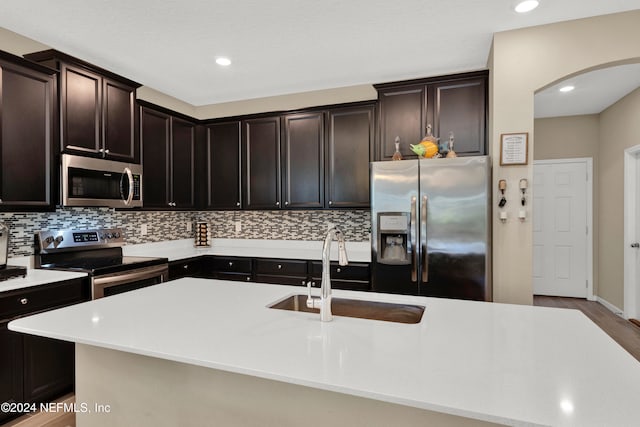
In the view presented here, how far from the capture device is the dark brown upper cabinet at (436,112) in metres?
3.08

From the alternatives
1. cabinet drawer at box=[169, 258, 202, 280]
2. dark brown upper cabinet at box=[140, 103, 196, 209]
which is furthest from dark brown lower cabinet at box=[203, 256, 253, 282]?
dark brown upper cabinet at box=[140, 103, 196, 209]

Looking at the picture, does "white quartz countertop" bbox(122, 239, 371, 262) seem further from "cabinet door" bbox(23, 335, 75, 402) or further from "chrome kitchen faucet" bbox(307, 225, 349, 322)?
"chrome kitchen faucet" bbox(307, 225, 349, 322)

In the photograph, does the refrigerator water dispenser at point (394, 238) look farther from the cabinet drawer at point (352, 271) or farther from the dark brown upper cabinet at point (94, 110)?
the dark brown upper cabinet at point (94, 110)

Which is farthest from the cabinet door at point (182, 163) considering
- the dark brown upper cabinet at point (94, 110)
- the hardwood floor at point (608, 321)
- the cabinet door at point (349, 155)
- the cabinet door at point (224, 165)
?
the hardwood floor at point (608, 321)

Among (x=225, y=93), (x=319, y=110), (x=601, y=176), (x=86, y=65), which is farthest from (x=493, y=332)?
(x=601, y=176)

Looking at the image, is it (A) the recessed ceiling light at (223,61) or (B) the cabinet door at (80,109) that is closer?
(B) the cabinet door at (80,109)

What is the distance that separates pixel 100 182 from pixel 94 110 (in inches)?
23.0

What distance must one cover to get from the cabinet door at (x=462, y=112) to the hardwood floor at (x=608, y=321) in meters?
2.38

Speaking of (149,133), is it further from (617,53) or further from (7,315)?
(617,53)

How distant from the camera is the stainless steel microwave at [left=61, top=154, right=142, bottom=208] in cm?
261

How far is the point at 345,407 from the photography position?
1.12m

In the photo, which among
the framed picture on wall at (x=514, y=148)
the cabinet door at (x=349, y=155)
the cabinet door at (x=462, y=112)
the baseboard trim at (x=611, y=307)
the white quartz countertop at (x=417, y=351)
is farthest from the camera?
the baseboard trim at (x=611, y=307)

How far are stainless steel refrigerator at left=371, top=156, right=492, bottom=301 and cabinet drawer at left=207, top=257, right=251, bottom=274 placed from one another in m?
1.41

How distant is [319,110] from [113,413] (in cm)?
303
